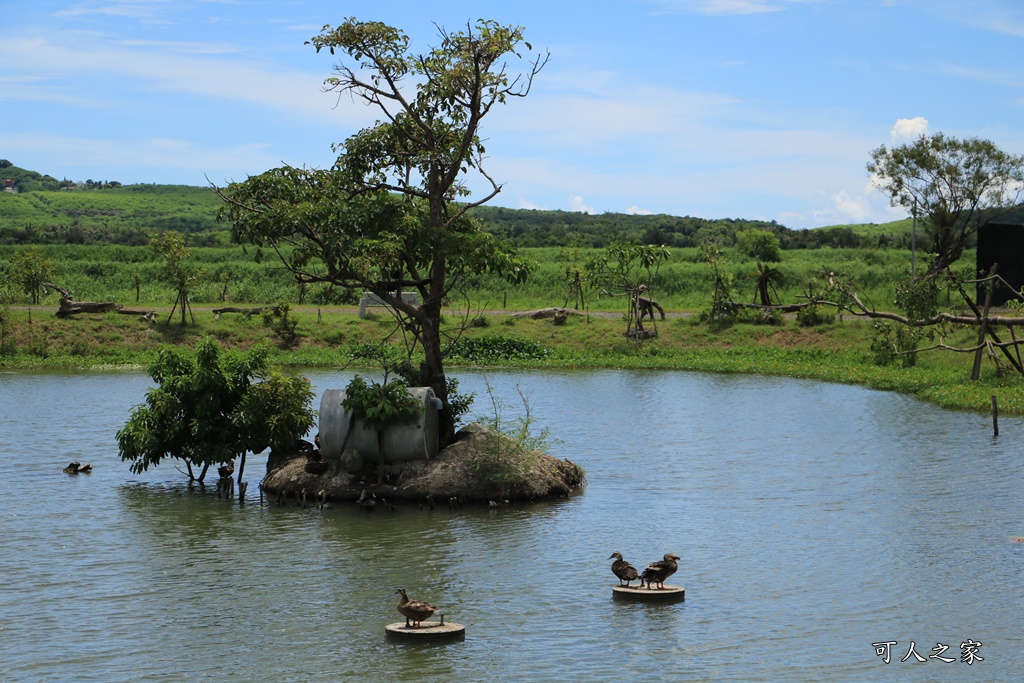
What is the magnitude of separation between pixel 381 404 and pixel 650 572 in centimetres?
721

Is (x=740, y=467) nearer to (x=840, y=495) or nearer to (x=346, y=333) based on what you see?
(x=840, y=495)

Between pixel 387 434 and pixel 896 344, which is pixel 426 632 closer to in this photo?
pixel 387 434

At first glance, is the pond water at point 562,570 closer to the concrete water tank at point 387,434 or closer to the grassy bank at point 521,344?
the concrete water tank at point 387,434

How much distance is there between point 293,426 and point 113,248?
7936cm

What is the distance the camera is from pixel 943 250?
7600cm

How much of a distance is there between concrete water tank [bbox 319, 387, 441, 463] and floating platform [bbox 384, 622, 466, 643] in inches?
297

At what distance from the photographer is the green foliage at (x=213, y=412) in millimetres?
22156

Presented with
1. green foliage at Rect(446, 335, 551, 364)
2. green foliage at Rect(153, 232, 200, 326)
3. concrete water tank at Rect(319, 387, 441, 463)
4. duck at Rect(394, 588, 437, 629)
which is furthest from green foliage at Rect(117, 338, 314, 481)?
green foliage at Rect(153, 232, 200, 326)

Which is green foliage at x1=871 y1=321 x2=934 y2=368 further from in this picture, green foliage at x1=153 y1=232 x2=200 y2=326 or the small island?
green foliage at x1=153 y1=232 x2=200 y2=326

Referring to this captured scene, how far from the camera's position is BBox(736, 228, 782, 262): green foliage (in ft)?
295

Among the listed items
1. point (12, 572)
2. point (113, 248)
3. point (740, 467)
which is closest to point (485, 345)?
point (740, 467)

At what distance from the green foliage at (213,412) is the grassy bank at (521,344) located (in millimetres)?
20140

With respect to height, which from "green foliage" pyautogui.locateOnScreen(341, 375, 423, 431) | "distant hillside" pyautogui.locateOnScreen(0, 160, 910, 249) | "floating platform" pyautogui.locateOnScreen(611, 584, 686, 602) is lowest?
"floating platform" pyautogui.locateOnScreen(611, 584, 686, 602)

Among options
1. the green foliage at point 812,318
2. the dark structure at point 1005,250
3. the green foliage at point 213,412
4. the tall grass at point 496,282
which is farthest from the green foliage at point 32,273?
the dark structure at point 1005,250
